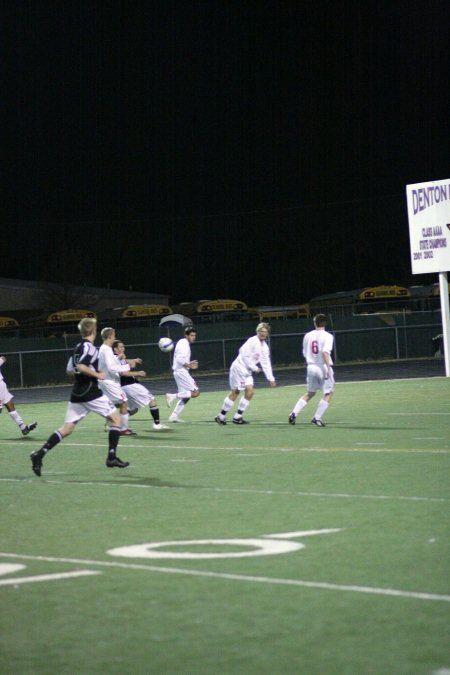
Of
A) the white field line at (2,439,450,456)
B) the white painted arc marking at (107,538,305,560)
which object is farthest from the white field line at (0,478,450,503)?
the white field line at (2,439,450,456)

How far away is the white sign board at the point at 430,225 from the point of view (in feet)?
125

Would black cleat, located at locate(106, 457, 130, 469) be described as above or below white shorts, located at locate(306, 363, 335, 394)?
below

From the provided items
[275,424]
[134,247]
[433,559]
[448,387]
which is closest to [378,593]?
[433,559]

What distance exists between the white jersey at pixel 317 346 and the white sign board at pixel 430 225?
17.6 m

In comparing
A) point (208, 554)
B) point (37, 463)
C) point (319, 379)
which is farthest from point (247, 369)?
point (208, 554)

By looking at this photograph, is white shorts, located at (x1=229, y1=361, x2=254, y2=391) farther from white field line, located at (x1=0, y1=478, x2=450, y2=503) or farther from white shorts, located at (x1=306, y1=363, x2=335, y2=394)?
white field line, located at (x1=0, y1=478, x2=450, y2=503)

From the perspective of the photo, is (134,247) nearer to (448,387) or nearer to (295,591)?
(448,387)

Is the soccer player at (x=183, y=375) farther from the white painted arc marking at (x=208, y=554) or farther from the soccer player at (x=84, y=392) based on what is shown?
the white painted arc marking at (x=208, y=554)

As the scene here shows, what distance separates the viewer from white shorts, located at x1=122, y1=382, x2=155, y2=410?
21578 mm

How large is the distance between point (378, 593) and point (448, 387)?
82.4ft

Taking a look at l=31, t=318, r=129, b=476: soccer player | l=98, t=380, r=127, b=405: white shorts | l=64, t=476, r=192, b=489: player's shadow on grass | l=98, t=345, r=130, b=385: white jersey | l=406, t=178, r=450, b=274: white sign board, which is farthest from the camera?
l=406, t=178, r=450, b=274: white sign board

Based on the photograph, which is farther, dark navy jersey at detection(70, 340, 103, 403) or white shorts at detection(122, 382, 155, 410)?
white shorts at detection(122, 382, 155, 410)

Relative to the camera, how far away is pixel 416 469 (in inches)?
555

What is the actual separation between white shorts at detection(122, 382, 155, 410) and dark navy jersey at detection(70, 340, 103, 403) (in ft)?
21.6
